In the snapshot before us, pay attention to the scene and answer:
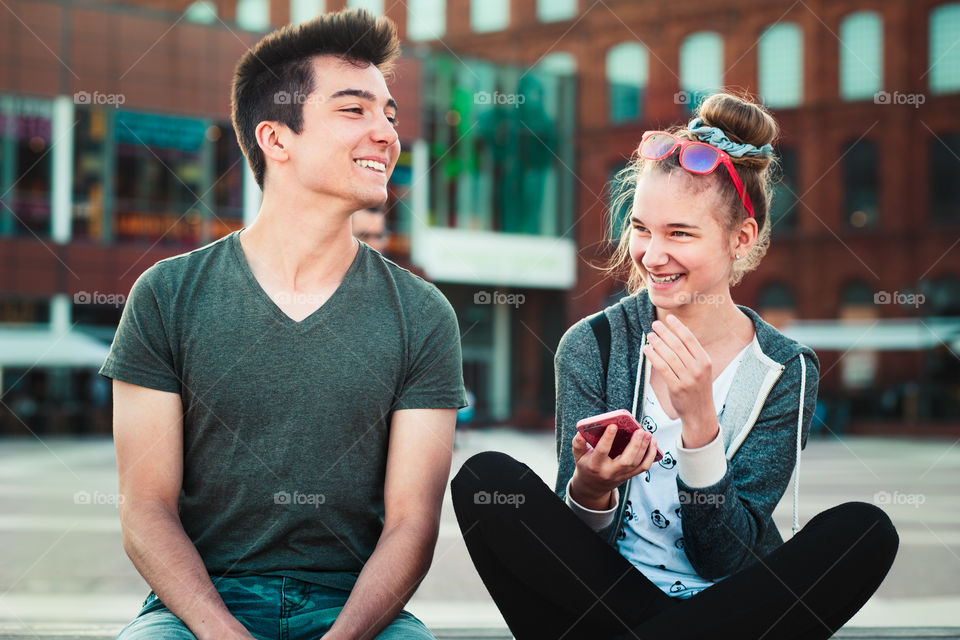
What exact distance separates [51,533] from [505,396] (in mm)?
23270

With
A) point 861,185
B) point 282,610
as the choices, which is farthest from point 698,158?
point 861,185

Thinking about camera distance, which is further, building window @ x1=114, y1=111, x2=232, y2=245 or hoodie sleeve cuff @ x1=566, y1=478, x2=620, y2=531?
building window @ x1=114, y1=111, x2=232, y2=245

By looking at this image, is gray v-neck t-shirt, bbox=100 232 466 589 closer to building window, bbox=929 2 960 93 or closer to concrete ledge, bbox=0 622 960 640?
concrete ledge, bbox=0 622 960 640

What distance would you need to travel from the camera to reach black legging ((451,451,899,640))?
7.66ft

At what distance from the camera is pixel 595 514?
263 cm

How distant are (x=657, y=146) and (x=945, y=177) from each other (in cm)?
2897

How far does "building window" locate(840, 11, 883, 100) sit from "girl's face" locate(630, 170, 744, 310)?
95.7 feet

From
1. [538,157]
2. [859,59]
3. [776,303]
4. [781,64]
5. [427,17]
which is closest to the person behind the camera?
[859,59]

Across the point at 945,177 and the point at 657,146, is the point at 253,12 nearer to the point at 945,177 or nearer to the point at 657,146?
the point at 945,177

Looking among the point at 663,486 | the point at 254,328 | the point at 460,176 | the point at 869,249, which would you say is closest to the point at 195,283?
the point at 254,328

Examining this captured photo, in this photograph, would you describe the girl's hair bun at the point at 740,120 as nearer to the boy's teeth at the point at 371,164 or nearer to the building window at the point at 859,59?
the boy's teeth at the point at 371,164

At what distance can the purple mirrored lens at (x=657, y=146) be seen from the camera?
9.68 feet

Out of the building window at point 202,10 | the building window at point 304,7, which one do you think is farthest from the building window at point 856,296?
the building window at point 202,10

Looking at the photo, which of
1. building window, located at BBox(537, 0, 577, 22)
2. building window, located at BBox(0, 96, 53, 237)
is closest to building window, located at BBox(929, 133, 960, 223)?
Result: building window, located at BBox(537, 0, 577, 22)
